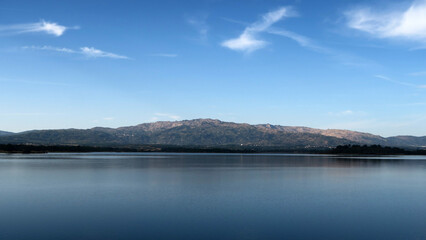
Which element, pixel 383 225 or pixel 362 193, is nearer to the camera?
pixel 383 225

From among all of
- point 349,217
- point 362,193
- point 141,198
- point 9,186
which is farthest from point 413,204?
point 9,186

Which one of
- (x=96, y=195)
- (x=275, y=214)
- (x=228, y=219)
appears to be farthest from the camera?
(x=96, y=195)

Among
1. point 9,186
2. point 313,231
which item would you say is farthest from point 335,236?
point 9,186

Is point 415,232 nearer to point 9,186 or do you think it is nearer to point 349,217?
point 349,217

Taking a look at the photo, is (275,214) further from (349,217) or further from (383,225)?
(383,225)

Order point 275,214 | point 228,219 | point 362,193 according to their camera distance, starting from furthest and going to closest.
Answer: point 362,193 < point 275,214 < point 228,219

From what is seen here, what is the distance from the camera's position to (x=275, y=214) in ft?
92.4

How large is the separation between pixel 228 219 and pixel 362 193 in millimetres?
21724

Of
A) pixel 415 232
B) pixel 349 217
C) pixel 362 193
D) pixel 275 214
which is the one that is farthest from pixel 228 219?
pixel 362 193

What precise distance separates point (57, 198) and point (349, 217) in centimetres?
2609

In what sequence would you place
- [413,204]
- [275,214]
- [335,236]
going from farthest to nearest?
1. [413,204]
2. [275,214]
3. [335,236]

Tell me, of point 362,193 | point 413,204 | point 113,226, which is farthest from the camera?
point 362,193

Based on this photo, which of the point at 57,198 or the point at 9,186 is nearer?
the point at 57,198

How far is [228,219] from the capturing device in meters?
26.0
